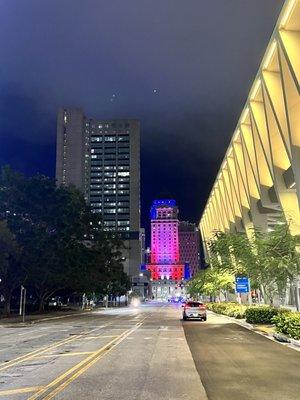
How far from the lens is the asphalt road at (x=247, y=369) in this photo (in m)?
9.49

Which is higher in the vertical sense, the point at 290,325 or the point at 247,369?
the point at 290,325

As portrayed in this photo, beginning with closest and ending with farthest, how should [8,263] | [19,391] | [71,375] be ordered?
[19,391]
[71,375]
[8,263]

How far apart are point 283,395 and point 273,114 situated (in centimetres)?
2952

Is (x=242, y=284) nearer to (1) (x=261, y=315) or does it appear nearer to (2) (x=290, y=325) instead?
(1) (x=261, y=315)

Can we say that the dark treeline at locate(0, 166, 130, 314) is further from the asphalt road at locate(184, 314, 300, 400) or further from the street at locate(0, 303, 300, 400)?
the asphalt road at locate(184, 314, 300, 400)

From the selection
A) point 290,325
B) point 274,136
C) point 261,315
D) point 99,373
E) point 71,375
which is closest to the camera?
point 71,375

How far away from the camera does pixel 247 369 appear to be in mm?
12750

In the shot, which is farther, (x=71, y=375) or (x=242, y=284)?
(x=242, y=284)

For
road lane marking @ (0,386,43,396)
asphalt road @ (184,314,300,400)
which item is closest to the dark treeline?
asphalt road @ (184,314,300,400)

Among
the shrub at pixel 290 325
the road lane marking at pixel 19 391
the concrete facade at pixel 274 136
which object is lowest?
the road lane marking at pixel 19 391

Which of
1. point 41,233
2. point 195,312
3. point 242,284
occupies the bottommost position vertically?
point 195,312

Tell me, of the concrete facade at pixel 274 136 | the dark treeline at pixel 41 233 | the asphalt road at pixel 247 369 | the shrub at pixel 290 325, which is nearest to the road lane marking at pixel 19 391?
the asphalt road at pixel 247 369

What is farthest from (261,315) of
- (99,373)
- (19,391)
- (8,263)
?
(8,263)

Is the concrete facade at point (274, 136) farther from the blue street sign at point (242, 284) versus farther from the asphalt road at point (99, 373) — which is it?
the asphalt road at point (99, 373)
